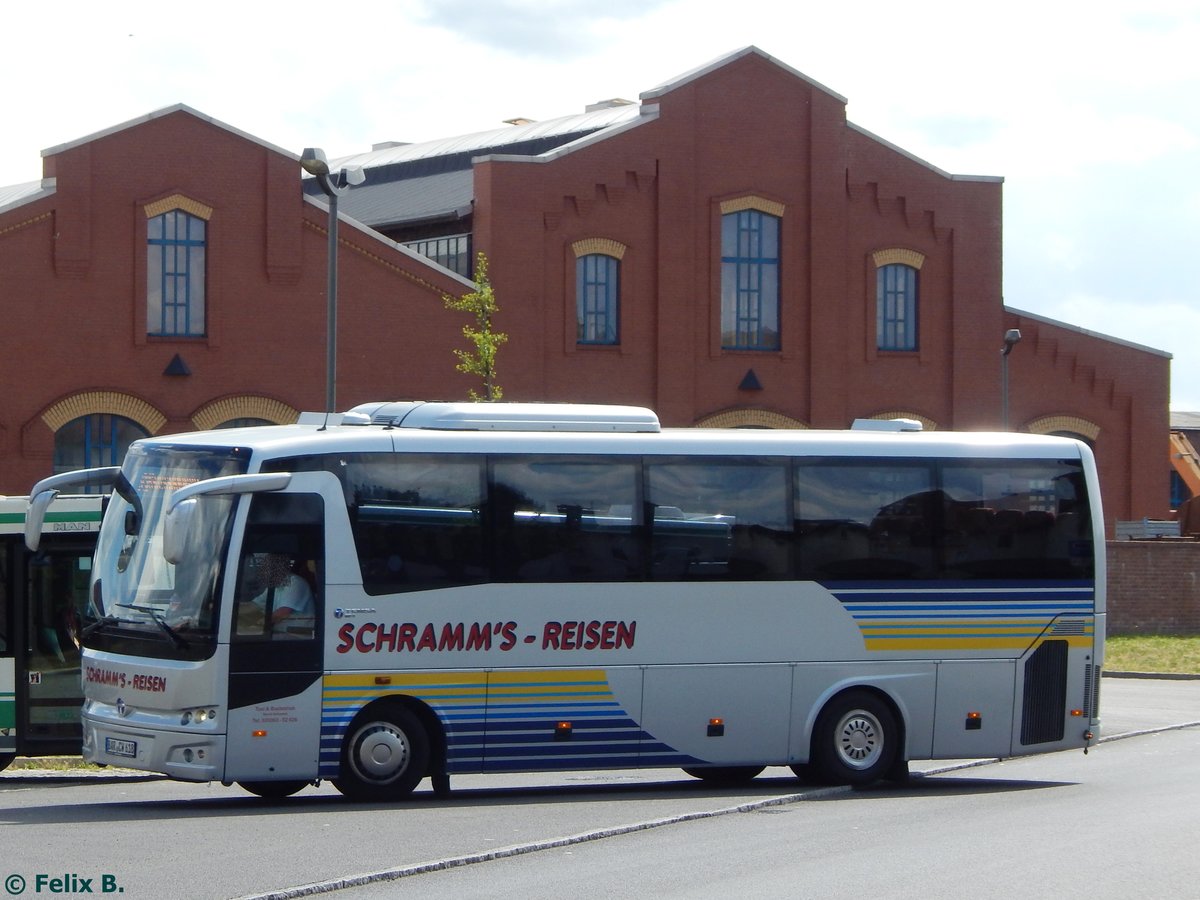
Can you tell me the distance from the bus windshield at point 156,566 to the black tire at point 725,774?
4.99 m

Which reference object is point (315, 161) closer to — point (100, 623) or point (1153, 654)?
point (100, 623)

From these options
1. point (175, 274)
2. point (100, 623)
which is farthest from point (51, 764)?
point (175, 274)

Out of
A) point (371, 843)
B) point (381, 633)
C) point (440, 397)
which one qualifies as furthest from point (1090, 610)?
point (440, 397)

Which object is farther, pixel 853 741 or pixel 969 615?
pixel 969 615

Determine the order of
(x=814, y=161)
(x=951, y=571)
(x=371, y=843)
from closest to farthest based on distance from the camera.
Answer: (x=371, y=843) → (x=951, y=571) → (x=814, y=161)

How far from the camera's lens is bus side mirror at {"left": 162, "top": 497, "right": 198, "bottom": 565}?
42.8 feet

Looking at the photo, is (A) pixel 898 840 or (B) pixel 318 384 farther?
(B) pixel 318 384

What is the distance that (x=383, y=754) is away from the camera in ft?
46.9

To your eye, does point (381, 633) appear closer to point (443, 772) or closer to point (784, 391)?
point (443, 772)

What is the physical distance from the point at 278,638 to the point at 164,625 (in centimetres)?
86

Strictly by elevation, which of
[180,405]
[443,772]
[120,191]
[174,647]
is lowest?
[443,772]

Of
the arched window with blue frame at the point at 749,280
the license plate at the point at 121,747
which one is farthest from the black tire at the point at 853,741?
the arched window with blue frame at the point at 749,280

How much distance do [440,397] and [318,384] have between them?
7.96 ft

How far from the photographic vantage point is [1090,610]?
53.8 ft
